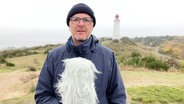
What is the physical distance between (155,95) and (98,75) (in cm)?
727

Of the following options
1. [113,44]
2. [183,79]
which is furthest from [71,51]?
[113,44]

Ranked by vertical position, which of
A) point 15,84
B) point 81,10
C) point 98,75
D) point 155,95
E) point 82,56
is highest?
point 81,10

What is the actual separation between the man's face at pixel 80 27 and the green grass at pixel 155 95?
20.1ft

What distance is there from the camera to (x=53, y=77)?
2.95 metres

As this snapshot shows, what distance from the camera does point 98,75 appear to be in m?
2.89

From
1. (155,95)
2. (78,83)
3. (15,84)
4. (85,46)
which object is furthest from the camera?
(15,84)

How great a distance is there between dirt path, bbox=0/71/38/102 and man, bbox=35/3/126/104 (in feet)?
33.9

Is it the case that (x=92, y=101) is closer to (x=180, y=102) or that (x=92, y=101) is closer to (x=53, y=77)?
(x=53, y=77)

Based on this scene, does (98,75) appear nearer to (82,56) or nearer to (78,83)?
(82,56)

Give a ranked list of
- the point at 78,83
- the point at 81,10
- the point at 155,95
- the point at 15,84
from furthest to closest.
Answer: the point at 15,84, the point at 155,95, the point at 81,10, the point at 78,83

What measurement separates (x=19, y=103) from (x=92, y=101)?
6.95 metres

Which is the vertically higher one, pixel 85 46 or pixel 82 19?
pixel 82 19

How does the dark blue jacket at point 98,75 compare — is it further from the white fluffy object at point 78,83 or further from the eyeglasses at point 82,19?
the white fluffy object at point 78,83

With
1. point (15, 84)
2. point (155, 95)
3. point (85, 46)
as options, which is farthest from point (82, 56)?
point (15, 84)
